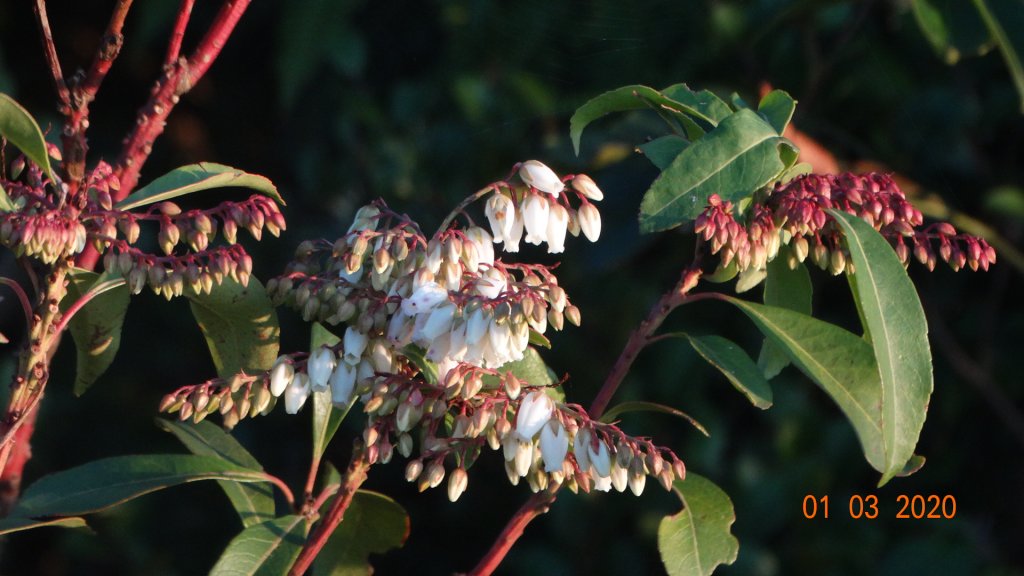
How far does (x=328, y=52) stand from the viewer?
2.32 meters

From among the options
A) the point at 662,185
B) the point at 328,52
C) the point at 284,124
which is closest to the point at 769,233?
the point at 662,185

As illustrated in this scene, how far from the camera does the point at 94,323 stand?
0.77m

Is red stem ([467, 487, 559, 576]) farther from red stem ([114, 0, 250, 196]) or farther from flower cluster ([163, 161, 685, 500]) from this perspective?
red stem ([114, 0, 250, 196])

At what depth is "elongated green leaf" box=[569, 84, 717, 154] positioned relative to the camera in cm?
72

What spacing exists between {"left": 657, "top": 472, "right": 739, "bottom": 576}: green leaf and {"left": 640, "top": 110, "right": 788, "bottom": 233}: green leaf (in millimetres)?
211

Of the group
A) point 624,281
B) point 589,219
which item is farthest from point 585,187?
point 624,281

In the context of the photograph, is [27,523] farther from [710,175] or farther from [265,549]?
[710,175]

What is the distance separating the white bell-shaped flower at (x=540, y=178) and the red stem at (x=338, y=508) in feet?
0.64

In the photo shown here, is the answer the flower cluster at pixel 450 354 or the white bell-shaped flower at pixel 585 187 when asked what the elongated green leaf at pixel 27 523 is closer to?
the flower cluster at pixel 450 354

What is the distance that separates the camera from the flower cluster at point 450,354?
613mm

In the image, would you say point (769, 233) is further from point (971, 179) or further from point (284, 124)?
point (284, 124)
